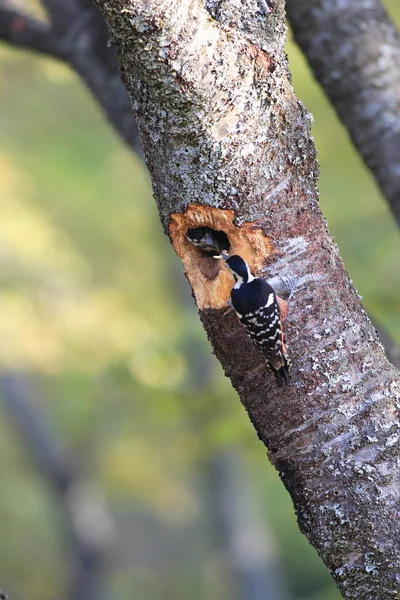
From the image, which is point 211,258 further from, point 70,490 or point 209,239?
point 70,490

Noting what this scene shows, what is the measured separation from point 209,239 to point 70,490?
10.6m

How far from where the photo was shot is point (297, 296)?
2545 mm

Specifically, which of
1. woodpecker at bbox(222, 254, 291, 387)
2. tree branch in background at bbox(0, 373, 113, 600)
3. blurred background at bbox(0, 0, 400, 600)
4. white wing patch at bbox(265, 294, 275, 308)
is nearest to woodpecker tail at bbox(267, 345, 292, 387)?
woodpecker at bbox(222, 254, 291, 387)

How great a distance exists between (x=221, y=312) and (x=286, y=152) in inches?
23.7

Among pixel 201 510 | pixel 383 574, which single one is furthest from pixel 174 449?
pixel 383 574

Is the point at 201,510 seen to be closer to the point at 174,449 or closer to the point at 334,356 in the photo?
the point at 174,449

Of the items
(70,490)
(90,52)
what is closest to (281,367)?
(90,52)

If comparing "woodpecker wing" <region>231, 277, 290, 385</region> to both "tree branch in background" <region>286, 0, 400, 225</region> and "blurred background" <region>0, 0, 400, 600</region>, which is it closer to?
"tree branch in background" <region>286, 0, 400, 225</region>

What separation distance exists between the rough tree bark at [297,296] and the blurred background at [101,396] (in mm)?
5840

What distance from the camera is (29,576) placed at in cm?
1689

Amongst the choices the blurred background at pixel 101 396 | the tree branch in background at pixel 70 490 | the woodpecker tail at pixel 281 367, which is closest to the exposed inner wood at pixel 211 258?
the woodpecker tail at pixel 281 367

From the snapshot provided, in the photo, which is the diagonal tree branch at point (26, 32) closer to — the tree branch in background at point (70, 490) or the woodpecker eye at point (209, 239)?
the woodpecker eye at point (209, 239)

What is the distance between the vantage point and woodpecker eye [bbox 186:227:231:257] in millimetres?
2627

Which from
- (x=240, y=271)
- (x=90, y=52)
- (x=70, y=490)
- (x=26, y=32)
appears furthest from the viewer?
(x=70, y=490)
